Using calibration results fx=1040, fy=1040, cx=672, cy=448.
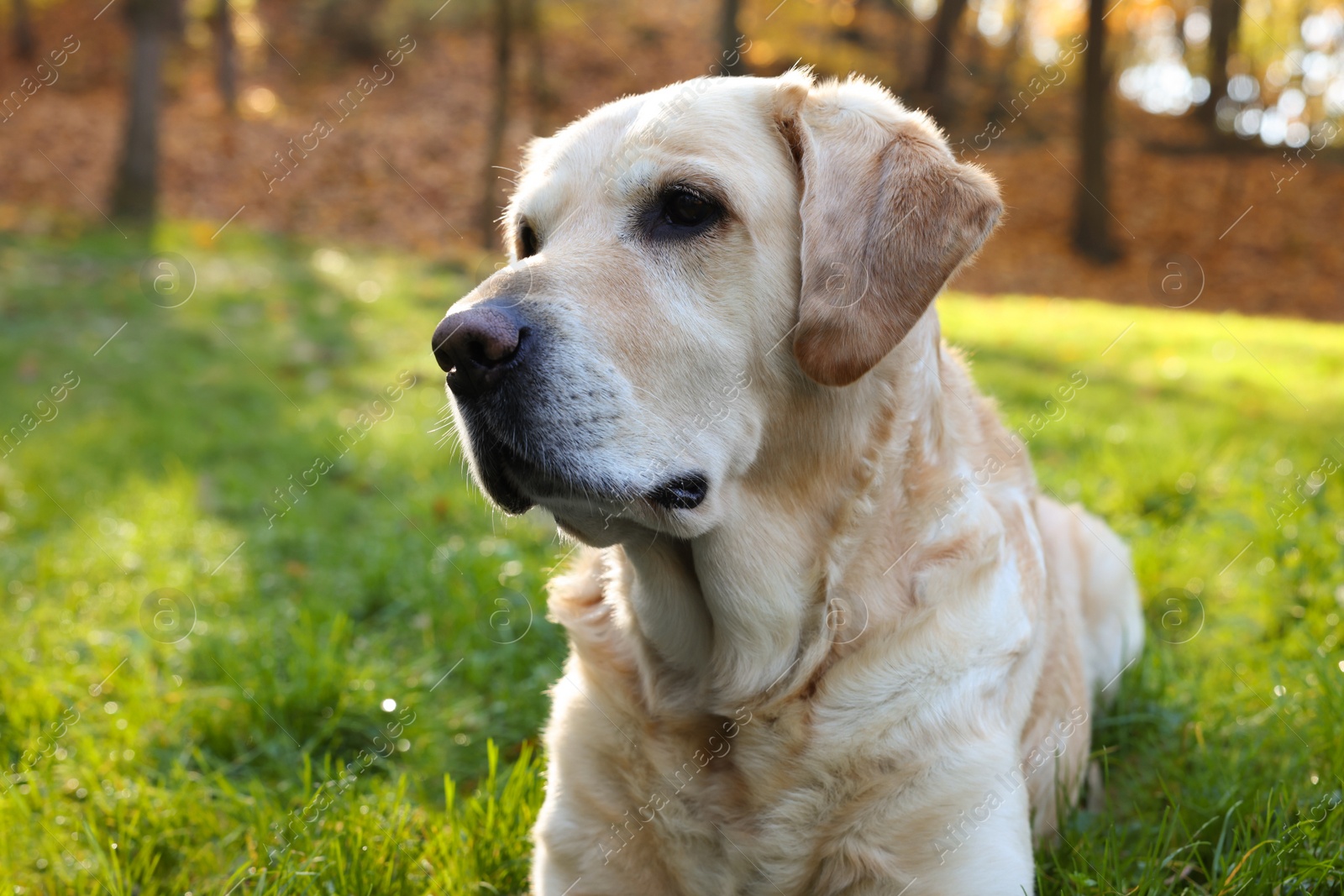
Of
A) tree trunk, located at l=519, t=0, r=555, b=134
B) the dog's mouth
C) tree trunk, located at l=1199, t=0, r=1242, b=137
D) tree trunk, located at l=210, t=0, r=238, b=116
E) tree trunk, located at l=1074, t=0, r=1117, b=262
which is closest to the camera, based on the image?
the dog's mouth

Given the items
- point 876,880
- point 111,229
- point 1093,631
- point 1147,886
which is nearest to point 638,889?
point 876,880

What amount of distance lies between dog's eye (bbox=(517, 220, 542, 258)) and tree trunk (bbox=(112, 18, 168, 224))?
12970 mm

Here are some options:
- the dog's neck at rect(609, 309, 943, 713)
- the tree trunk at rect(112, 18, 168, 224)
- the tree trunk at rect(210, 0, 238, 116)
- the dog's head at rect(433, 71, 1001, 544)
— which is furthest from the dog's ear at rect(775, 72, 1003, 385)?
the tree trunk at rect(210, 0, 238, 116)

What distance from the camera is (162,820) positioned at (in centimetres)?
273

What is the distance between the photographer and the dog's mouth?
2189 mm

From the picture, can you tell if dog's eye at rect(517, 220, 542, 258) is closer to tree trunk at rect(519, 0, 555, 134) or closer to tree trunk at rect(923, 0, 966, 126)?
tree trunk at rect(519, 0, 555, 134)

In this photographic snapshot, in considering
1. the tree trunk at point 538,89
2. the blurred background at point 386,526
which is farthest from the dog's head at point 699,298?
the tree trunk at point 538,89

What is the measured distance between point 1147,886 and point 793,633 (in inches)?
36.4

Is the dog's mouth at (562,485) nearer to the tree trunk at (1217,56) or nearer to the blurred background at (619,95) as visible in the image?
the blurred background at (619,95)

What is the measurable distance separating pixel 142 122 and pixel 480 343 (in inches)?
560

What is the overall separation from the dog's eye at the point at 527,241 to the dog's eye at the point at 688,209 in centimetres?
49

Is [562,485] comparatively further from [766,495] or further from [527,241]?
[527,241]

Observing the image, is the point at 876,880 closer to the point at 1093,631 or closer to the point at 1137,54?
the point at 1093,631

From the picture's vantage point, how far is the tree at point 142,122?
1373 centimetres
